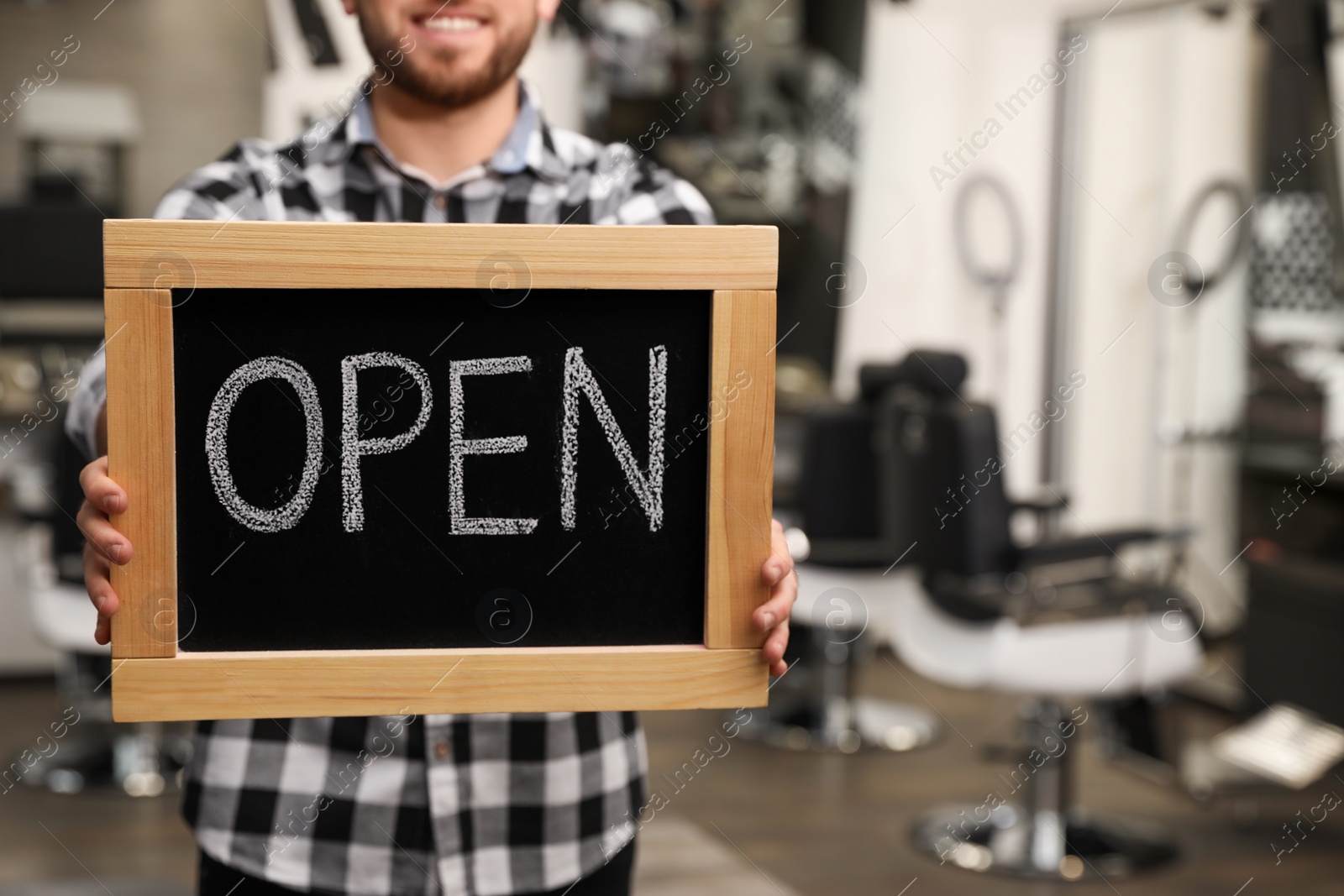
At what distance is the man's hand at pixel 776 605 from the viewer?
112cm

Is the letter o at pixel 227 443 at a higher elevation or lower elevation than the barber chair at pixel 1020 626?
higher

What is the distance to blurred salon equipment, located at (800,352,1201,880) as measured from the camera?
331 centimetres

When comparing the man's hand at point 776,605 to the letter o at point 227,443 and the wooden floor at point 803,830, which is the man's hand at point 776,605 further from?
the wooden floor at point 803,830

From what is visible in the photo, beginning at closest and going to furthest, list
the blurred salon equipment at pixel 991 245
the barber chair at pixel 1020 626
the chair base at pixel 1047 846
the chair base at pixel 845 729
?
the barber chair at pixel 1020 626 < the chair base at pixel 1047 846 < the chair base at pixel 845 729 < the blurred salon equipment at pixel 991 245

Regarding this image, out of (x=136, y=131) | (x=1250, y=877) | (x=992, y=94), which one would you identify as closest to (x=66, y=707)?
(x=136, y=131)

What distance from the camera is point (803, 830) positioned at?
3715 mm

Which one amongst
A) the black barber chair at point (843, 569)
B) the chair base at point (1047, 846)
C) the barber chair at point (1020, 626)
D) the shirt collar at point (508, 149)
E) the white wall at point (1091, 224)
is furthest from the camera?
the white wall at point (1091, 224)

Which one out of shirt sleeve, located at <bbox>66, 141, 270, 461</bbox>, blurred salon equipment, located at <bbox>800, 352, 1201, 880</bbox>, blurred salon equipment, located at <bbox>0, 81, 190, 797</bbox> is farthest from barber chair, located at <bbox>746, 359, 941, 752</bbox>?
shirt sleeve, located at <bbox>66, 141, 270, 461</bbox>

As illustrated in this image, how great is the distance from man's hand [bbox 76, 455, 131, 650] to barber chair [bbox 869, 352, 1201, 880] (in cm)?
253

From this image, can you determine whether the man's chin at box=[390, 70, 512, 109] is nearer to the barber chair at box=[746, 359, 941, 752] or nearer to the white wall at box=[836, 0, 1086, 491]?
the barber chair at box=[746, 359, 941, 752]

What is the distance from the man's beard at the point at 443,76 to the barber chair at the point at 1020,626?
2.24 meters

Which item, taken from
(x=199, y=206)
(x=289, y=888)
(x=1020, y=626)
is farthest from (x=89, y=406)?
(x=1020, y=626)

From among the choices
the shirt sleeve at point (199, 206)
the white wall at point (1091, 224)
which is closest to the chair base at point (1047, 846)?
the white wall at point (1091, 224)

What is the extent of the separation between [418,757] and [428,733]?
0.03 m
